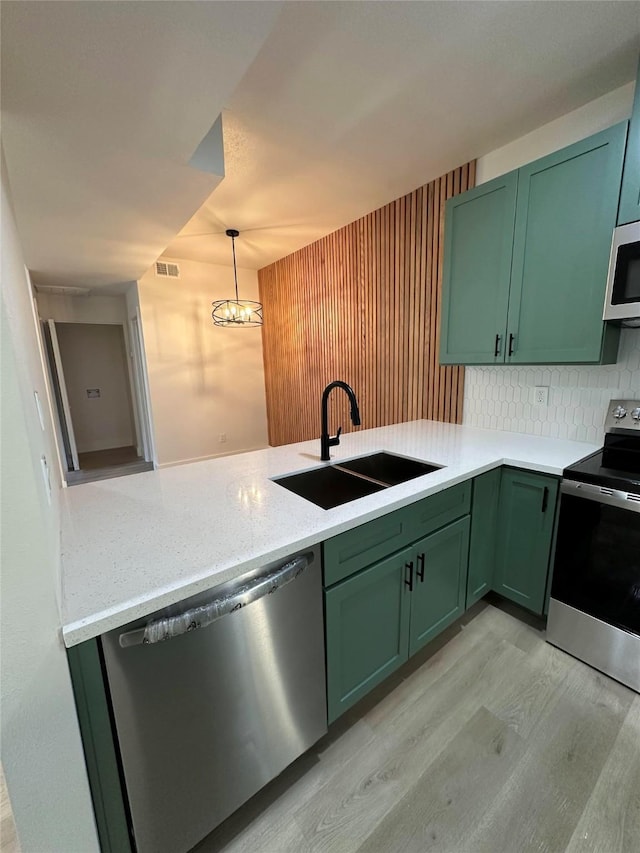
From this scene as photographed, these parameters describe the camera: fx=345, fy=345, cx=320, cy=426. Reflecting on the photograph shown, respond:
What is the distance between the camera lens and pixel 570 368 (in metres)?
2.06

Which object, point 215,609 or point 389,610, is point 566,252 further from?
point 215,609

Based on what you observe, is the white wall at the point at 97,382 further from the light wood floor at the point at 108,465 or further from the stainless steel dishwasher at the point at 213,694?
the stainless steel dishwasher at the point at 213,694

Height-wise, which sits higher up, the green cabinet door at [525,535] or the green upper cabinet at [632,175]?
the green upper cabinet at [632,175]

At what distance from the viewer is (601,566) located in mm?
1545

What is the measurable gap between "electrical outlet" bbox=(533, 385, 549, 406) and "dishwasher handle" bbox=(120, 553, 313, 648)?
1917 millimetres

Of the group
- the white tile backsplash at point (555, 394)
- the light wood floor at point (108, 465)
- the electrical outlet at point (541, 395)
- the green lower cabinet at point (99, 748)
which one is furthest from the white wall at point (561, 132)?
the light wood floor at point (108, 465)

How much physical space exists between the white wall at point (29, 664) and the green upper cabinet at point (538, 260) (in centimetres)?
217

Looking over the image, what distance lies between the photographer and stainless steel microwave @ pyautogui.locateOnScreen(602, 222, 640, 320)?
150 cm

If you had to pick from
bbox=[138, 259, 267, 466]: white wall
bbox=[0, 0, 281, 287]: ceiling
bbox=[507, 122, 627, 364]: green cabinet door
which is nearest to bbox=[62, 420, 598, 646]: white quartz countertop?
bbox=[507, 122, 627, 364]: green cabinet door

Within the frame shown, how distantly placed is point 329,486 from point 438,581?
26.6 inches

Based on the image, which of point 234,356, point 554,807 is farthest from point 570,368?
point 234,356

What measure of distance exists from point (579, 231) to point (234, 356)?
421cm

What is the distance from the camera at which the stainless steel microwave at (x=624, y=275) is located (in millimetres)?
1503

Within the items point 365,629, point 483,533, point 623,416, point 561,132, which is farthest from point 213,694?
point 561,132
